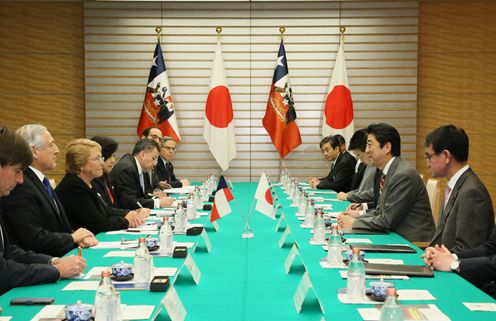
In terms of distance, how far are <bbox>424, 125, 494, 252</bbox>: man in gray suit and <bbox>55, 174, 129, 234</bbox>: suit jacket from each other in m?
2.17

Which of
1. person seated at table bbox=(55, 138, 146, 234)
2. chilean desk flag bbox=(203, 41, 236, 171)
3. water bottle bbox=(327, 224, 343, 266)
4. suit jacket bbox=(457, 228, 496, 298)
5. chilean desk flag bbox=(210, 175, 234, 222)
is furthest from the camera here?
chilean desk flag bbox=(203, 41, 236, 171)

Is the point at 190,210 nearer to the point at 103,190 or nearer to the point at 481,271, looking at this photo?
the point at 103,190

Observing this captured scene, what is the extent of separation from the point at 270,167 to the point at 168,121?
176cm

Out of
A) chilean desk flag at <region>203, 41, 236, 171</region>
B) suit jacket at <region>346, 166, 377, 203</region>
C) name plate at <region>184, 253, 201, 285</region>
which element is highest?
chilean desk flag at <region>203, 41, 236, 171</region>

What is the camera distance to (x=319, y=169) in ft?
32.1

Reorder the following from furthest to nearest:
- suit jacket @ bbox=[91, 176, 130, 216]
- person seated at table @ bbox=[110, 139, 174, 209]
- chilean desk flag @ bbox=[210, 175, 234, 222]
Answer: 1. person seated at table @ bbox=[110, 139, 174, 209]
2. suit jacket @ bbox=[91, 176, 130, 216]
3. chilean desk flag @ bbox=[210, 175, 234, 222]

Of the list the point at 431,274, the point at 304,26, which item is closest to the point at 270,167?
the point at 304,26

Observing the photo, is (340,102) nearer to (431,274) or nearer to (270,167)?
(270,167)

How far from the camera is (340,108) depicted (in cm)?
945

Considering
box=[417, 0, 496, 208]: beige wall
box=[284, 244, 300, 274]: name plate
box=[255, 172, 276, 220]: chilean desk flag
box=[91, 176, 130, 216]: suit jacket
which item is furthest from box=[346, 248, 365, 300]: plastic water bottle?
box=[417, 0, 496, 208]: beige wall

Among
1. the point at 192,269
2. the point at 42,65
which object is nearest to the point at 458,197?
the point at 192,269

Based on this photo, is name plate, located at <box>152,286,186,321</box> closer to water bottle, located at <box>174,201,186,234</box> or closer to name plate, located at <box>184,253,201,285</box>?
name plate, located at <box>184,253,201,285</box>

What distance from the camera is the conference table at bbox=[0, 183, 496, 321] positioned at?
2297 mm

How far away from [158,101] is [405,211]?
582 centimetres
